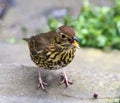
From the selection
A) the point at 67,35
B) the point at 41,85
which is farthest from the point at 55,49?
the point at 41,85

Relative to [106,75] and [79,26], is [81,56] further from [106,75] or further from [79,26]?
[106,75]

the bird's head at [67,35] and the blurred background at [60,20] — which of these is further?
the blurred background at [60,20]

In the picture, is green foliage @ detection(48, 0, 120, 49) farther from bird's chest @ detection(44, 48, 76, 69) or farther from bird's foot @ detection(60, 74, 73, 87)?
bird's chest @ detection(44, 48, 76, 69)

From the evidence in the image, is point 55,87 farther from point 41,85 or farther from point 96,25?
point 96,25

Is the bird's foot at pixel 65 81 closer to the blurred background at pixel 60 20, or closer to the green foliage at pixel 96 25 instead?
the blurred background at pixel 60 20

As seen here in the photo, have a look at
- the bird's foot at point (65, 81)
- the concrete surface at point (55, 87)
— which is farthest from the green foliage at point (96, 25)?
the bird's foot at point (65, 81)

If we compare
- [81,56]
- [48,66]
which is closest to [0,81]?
[48,66]
